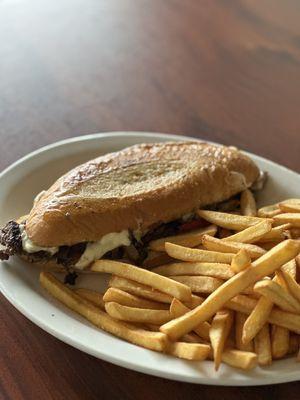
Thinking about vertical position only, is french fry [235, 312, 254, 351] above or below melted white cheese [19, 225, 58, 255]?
below

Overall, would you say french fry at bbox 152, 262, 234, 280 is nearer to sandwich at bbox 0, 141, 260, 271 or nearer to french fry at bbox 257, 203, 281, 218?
sandwich at bbox 0, 141, 260, 271

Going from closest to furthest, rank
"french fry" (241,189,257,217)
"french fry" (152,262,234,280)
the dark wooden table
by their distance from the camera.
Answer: "french fry" (152,262,234,280) → "french fry" (241,189,257,217) → the dark wooden table

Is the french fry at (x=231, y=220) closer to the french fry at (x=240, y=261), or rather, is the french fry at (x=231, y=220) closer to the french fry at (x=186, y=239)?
the french fry at (x=186, y=239)

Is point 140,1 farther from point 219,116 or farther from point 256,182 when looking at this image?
point 256,182

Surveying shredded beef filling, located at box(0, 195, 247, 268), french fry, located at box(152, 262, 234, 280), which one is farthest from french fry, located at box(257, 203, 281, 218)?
french fry, located at box(152, 262, 234, 280)

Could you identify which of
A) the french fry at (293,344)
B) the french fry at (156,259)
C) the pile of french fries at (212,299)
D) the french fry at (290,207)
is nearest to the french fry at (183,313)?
the pile of french fries at (212,299)

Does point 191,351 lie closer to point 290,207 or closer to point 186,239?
point 186,239
